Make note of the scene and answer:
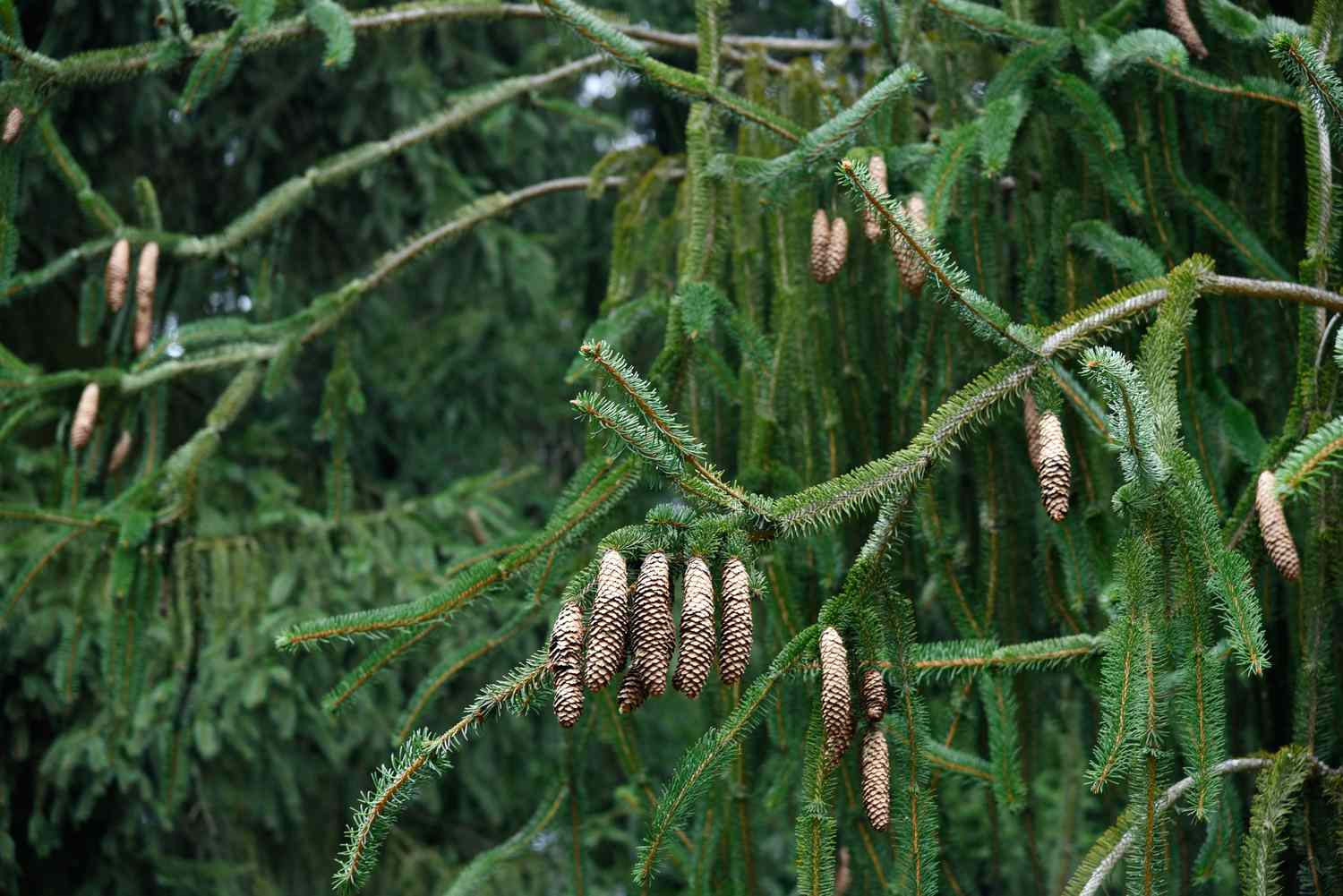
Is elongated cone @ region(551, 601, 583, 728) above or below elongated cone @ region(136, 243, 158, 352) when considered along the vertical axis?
below

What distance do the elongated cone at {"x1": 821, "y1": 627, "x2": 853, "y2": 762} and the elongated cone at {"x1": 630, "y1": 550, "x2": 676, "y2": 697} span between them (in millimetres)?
216

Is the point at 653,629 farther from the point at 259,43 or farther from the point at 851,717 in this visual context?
the point at 259,43

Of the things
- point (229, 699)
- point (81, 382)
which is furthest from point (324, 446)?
point (81, 382)

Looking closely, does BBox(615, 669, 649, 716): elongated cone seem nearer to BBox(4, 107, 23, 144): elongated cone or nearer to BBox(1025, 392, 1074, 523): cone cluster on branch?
BBox(1025, 392, 1074, 523): cone cluster on branch

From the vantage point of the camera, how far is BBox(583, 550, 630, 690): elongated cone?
1194 millimetres

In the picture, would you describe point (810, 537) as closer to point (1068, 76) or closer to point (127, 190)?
point (1068, 76)

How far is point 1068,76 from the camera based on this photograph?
2.21m

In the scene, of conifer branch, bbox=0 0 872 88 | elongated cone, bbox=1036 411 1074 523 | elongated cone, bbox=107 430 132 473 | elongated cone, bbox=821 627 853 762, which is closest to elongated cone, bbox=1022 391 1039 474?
elongated cone, bbox=1036 411 1074 523

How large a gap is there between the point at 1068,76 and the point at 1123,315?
768 mm

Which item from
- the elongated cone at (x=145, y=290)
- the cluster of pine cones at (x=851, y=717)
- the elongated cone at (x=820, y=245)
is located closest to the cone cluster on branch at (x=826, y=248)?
the elongated cone at (x=820, y=245)

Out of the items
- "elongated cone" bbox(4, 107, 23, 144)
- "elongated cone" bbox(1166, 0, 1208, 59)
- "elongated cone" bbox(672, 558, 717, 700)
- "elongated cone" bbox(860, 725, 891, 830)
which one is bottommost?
"elongated cone" bbox(860, 725, 891, 830)

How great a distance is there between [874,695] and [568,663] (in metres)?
0.45

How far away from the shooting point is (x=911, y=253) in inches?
62.6

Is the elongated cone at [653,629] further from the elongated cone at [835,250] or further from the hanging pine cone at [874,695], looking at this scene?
the elongated cone at [835,250]
